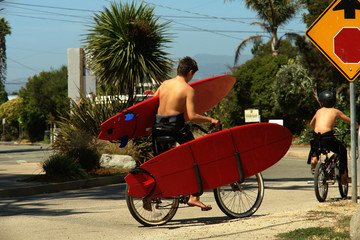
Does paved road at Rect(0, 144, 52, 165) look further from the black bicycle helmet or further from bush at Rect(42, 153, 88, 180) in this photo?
the black bicycle helmet

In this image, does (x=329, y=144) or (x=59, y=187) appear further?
(x=59, y=187)

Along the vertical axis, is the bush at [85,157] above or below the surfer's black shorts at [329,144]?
below

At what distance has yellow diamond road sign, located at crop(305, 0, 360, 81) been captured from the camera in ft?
25.0

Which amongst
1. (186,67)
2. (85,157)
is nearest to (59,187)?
(85,157)

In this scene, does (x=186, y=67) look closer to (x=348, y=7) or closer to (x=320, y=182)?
(x=348, y=7)

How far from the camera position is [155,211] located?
6855mm

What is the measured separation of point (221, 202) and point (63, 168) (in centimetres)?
631

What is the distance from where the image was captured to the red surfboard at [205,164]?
6551 millimetres

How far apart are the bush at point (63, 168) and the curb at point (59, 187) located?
1.31 ft

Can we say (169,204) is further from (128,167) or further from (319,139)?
(128,167)

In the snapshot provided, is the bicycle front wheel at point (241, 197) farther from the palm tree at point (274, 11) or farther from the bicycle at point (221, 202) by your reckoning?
the palm tree at point (274, 11)

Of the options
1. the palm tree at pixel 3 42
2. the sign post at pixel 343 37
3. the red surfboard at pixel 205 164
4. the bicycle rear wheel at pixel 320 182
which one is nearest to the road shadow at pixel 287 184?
the bicycle rear wheel at pixel 320 182

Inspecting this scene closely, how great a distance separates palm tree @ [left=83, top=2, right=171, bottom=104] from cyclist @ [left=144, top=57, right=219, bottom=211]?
10.8 m

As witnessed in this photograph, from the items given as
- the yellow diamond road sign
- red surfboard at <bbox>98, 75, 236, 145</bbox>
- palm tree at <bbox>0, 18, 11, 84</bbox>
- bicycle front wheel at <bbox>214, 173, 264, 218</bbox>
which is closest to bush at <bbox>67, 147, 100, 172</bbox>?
red surfboard at <bbox>98, 75, 236, 145</bbox>
